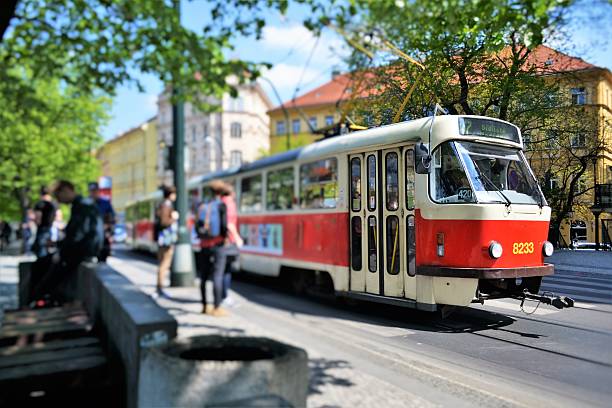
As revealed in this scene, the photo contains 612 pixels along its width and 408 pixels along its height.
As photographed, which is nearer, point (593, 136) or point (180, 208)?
point (593, 136)

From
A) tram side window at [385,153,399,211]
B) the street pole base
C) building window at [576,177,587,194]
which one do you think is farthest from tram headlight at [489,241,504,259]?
the street pole base

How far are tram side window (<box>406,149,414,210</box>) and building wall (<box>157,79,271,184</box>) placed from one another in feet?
25.6

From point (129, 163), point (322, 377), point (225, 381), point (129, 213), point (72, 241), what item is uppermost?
point (129, 163)

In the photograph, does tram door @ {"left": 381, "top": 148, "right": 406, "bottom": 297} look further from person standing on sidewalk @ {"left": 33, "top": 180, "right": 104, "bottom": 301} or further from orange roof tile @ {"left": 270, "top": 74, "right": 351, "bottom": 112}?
person standing on sidewalk @ {"left": 33, "top": 180, "right": 104, "bottom": 301}

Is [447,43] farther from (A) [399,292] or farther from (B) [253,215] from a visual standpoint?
(B) [253,215]

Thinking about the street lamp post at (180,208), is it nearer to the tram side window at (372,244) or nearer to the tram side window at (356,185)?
the tram side window at (356,185)

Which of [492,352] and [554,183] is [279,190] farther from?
[554,183]

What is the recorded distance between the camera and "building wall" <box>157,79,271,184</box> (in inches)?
468

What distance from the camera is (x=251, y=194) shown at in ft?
38.9

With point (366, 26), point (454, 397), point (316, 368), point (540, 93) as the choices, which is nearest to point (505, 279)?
point (540, 93)

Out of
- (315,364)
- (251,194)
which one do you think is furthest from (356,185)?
(251,194)

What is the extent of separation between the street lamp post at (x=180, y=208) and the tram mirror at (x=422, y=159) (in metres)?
10.2

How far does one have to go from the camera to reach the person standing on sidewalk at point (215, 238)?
8.55 m

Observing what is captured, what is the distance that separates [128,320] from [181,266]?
7.90 meters
